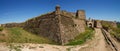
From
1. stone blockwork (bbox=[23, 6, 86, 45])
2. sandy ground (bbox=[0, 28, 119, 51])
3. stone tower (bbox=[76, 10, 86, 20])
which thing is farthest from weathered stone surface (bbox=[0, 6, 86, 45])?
sandy ground (bbox=[0, 28, 119, 51])

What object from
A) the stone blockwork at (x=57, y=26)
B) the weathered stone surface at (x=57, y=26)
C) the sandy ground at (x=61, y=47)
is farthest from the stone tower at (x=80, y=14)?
the sandy ground at (x=61, y=47)

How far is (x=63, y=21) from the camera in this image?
28.3 m

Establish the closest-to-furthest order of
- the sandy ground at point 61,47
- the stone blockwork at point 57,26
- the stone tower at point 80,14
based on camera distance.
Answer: the sandy ground at point 61,47, the stone blockwork at point 57,26, the stone tower at point 80,14

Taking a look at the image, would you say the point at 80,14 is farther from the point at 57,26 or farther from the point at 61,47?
the point at 61,47

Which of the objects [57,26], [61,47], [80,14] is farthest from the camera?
[80,14]

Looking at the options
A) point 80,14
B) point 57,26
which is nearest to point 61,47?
point 57,26

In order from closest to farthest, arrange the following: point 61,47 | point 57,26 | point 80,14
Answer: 1. point 61,47
2. point 57,26
3. point 80,14

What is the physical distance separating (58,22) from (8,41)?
8506 millimetres

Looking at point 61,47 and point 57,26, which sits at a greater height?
point 57,26

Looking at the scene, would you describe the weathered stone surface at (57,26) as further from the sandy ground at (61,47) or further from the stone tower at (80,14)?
the sandy ground at (61,47)

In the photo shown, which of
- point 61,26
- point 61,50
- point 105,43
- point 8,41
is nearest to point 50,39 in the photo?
point 61,26

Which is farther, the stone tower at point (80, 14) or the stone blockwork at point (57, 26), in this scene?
the stone tower at point (80, 14)

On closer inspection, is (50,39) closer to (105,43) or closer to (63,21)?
(63,21)

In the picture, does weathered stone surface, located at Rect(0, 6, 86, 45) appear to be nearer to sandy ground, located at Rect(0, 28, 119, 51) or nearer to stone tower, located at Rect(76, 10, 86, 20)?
stone tower, located at Rect(76, 10, 86, 20)
